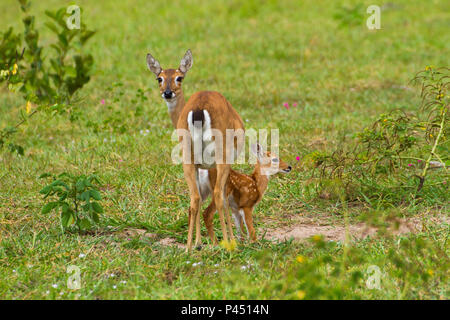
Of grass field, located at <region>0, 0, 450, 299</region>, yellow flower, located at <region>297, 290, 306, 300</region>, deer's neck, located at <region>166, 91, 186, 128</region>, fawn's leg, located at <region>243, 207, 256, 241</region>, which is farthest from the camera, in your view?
deer's neck, located at <region>166, 91, 186, 128</region>

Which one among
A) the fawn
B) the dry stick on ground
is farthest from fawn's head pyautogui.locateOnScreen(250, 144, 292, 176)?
the dry stick on ground

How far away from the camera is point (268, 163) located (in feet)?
21.2

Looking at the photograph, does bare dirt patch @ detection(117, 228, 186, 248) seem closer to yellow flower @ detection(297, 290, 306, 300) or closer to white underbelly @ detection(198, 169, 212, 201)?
white underbelly @ detection(198, 169, 212, 201)

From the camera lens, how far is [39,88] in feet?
30.9

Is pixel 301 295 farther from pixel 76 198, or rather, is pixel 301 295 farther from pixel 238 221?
pixel 76 198

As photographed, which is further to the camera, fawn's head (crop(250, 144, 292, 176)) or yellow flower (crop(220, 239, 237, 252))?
fawn's head (crop(250, 144, 292, 176))

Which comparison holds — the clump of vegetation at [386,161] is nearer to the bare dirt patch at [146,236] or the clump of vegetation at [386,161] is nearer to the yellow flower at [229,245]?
the yellow flower at [229,245]

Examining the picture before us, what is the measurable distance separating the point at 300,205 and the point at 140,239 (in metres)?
1.71

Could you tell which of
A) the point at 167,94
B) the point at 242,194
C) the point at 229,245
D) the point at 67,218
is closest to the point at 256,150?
the point at 242,194

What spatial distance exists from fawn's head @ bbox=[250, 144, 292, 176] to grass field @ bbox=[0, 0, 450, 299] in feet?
0.92

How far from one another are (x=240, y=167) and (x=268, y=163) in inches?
40.6

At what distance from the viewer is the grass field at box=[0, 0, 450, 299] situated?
4.54 m
